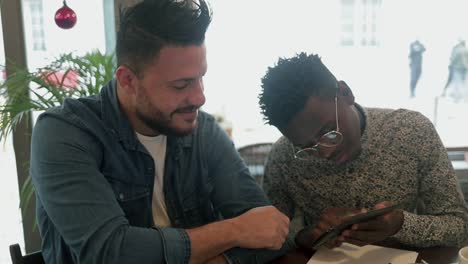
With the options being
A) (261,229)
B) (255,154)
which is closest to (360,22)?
(255,154)

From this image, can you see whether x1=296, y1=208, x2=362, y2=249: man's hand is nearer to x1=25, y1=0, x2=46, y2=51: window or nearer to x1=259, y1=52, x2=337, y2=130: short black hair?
x1=259, y1=52, x2=337, y2=130: short black hair

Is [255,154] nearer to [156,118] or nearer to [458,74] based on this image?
[156,118]

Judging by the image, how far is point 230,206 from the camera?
151 cm

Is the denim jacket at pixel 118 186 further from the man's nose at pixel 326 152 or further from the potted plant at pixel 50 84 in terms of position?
the potted plant at pixel 50 84

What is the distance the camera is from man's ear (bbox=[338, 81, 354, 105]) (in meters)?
1.57

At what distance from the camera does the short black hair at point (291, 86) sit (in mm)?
1504

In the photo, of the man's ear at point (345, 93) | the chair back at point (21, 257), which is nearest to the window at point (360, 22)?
the man's ear at point (345, 93)

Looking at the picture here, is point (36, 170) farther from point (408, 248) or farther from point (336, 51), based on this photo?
point (336, 51)

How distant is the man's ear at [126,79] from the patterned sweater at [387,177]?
61cm

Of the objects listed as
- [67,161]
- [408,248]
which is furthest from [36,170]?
[408,248]

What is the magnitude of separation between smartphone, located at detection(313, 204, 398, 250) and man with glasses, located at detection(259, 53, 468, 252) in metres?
0.03

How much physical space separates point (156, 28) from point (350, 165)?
2.60ft

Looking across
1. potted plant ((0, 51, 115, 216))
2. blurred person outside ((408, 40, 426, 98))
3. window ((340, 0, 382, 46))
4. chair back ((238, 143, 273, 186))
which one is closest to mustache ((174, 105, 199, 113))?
potted plant ((0, 51, 115, 216))

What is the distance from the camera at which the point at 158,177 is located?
1519 millimetres
